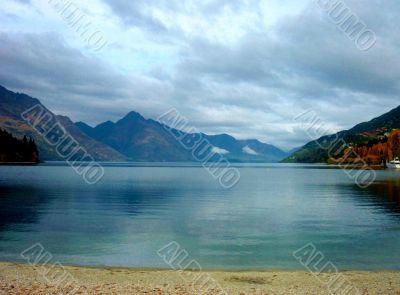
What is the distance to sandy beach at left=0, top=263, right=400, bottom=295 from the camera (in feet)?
85.3

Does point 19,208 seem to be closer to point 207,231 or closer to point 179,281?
point 207,231

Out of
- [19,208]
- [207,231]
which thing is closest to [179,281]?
[207,231]

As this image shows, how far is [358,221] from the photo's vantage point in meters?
64.6

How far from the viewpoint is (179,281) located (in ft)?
97.8

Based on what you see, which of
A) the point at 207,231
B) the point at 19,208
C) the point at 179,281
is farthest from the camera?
the point at 19,208

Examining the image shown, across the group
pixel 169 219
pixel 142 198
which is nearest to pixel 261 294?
pixel 169 219


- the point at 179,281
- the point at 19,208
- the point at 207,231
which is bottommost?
the point at 179,281

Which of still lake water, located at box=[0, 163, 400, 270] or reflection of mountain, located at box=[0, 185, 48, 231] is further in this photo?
reflection of mountain, located at box=[0, 185, 48, 231]

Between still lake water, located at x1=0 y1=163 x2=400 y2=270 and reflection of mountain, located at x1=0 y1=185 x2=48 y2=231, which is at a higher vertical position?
reflection of mountain, located at x1=0 y1=185 x2=48 y2=231

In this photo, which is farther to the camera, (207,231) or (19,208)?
(19,208)

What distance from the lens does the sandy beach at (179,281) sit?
26.0 m

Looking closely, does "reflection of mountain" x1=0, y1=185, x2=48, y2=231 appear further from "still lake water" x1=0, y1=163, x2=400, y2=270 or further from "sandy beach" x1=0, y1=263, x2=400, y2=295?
"sandy beach" x1=0, y1=263, x2=400, y2=295

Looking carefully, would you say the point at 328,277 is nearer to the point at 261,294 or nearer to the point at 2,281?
the point at 261,294

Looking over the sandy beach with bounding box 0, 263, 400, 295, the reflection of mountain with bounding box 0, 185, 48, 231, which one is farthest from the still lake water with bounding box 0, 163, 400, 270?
the sandy beach with bounding box 0, 263, 400, 295
